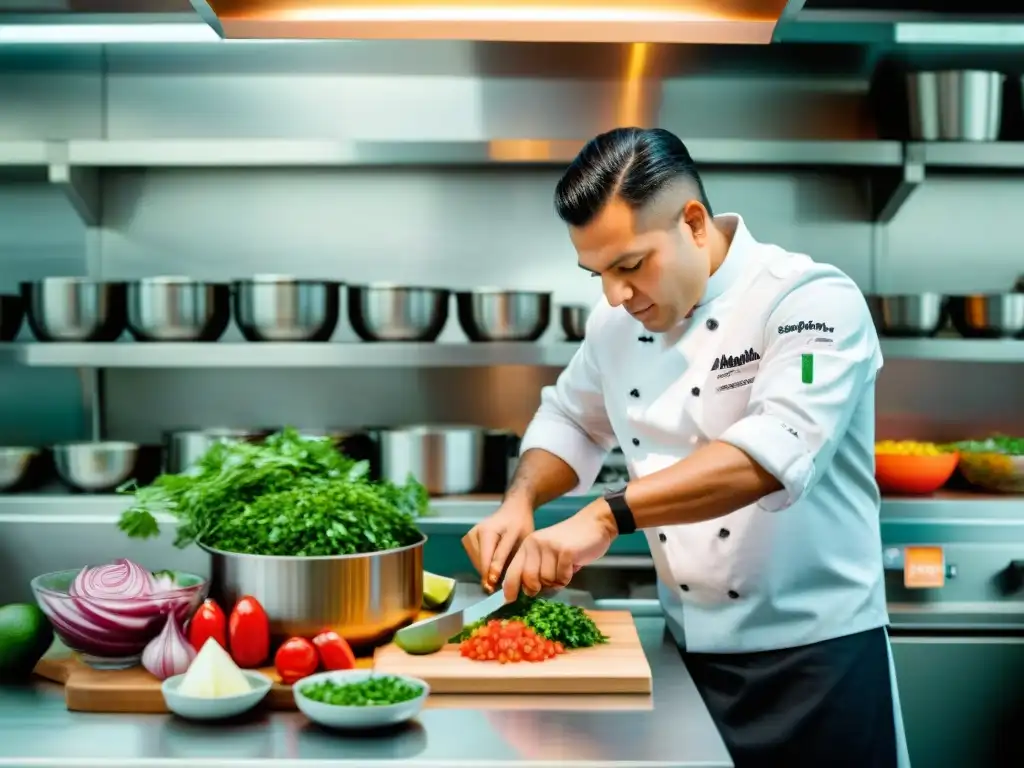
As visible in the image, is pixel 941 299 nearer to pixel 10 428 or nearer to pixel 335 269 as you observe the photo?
pixel 335 269

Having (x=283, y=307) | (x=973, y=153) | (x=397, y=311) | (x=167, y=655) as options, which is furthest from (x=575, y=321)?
(x=167, y=655)

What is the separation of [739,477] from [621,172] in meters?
0.51

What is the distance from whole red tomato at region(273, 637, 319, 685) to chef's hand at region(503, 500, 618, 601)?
0.30m

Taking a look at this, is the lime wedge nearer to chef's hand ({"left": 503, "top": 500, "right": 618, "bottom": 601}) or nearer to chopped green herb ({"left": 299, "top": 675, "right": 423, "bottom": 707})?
chef's hand ({"left": 503, "top": 500, "right": 618, "bottom": 601})

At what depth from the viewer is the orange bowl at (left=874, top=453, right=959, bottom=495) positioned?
2.94 meters

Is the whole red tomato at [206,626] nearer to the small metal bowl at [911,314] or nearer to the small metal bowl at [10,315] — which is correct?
the small metal bowl at [10,315]

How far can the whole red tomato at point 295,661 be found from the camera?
61.5 inches

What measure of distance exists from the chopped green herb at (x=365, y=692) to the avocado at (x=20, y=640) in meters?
0.51

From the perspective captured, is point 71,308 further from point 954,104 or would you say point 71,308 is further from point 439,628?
point 954,104

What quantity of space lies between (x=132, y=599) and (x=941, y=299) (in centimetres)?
236

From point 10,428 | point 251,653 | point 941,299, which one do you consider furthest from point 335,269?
point 251,653

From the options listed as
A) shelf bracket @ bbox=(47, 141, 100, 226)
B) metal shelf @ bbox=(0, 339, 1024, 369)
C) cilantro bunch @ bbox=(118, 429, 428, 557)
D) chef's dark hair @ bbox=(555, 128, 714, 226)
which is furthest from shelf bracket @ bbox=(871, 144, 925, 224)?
shelf bracket @ bbox=(47, 141, 100, 226)

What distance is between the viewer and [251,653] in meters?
1.62

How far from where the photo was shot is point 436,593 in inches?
77.0
